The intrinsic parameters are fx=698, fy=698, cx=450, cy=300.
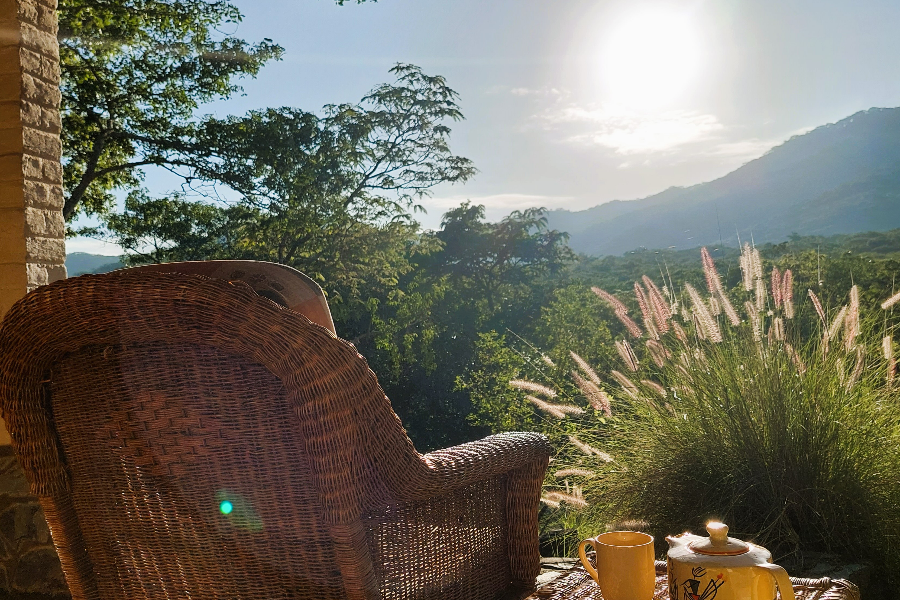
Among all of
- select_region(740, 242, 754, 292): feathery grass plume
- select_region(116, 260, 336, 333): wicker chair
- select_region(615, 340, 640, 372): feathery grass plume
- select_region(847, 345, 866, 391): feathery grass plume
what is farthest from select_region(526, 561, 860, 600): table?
select_region(740, 242, 754, 292): feathery grass plume

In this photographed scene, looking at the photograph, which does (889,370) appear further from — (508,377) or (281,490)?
(508,377)

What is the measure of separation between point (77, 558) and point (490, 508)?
2.72 ft

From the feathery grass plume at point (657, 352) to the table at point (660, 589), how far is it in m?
1.37

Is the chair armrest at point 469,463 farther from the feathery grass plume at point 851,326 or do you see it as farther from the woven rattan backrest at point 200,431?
the feathery grass plume at point 851,326

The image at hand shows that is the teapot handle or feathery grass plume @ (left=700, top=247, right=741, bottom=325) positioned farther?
feathery grass plume @ (left=700, top=247, right=741, bottom=325)

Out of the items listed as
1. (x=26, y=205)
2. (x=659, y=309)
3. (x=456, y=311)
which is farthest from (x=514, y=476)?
(x=456, y=311)

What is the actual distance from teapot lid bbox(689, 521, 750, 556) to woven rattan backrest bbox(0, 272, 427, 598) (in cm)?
45

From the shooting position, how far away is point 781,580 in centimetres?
83

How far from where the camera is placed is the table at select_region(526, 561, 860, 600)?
1.09 meters

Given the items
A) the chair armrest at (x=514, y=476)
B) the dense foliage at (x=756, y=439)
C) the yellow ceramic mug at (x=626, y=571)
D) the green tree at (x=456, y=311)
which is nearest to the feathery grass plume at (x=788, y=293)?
the dense foliage at (x=756, y=439)

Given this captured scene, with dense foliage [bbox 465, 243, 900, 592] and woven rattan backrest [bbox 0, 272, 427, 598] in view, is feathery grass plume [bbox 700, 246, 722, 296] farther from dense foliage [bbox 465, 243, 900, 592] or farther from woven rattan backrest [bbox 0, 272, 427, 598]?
woven rattan backrest [bbox 0, 272, 427, 598]

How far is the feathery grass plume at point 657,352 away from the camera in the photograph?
8.24 feet

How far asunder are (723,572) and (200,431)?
29.2 inches

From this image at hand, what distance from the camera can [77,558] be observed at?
1.28m
